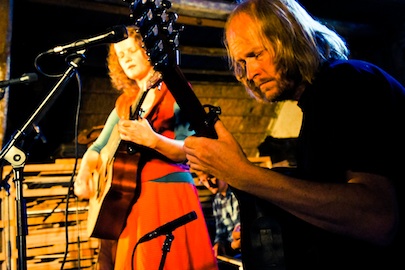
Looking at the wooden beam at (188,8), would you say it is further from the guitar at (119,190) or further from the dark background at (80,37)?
the guitar at (119,190)

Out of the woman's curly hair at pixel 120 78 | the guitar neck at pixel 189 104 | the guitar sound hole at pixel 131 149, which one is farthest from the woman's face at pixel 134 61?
the guitar neck at pixel 189 104

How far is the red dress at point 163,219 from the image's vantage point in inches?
88.0

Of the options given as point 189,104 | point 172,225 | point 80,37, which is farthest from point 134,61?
point 80,37

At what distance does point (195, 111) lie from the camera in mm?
1880

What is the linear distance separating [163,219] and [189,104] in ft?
2.46

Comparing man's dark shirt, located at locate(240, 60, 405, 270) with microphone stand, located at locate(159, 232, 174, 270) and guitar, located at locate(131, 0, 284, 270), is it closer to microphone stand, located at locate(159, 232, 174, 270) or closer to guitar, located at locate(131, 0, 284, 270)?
guitar, located at locate(131, 0, 284, 270)

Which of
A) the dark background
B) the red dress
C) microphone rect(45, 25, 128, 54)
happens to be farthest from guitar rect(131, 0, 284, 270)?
the dark background

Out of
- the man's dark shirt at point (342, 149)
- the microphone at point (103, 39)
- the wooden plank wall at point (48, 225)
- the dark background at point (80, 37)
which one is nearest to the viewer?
the man's dark shirt at point (342, 149)

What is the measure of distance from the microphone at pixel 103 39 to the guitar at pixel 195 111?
35cm

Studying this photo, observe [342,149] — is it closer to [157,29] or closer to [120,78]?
[157,29]

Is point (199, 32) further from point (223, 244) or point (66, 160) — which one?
point (223, 244)

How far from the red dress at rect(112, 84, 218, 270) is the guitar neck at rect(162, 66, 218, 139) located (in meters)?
0.63

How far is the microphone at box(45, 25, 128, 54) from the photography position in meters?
→ 2.07

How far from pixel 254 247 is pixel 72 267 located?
262cm
